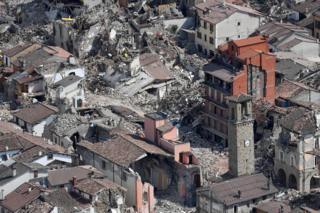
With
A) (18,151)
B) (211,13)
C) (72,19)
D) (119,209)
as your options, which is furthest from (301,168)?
(72,19)

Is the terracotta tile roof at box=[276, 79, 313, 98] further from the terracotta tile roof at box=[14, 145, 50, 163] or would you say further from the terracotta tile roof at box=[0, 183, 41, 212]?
the terracotta tile roof at box=[0, 183, 41, 212]

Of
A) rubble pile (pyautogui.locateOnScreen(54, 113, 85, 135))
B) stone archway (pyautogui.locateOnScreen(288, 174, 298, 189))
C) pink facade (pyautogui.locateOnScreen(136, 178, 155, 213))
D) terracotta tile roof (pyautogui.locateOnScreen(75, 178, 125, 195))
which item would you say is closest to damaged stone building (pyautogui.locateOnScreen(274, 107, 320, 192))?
stone archway (pyautogui.locateOnScreen(288, 174, 298, 189))

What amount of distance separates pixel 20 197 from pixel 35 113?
1304cm

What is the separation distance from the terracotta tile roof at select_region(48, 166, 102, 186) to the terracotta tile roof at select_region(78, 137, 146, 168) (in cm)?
166

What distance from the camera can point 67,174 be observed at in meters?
75.9

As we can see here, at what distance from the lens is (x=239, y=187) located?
245ft

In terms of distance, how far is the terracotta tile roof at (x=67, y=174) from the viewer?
75.1 meters

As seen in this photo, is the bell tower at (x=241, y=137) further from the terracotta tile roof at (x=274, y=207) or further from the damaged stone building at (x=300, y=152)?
the terracotta tile roof at (x=274, y=207)

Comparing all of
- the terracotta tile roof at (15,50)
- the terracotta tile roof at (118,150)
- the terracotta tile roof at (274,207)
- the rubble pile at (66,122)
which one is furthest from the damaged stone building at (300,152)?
the terracotta tile roof at (15,50)

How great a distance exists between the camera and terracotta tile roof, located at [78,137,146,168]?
77625mm

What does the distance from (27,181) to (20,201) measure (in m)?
2.99

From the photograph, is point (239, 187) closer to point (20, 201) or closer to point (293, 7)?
point (20, 201)

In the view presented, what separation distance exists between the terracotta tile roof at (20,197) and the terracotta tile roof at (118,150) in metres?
5.26

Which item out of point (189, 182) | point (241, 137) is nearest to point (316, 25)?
point (241, 137)
